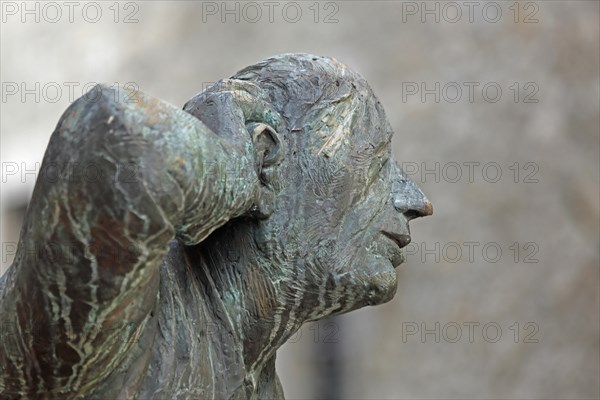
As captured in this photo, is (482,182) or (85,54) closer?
(482,182)

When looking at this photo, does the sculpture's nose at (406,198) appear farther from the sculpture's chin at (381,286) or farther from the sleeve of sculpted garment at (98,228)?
the sleeve of sculpted garment at (98,228)

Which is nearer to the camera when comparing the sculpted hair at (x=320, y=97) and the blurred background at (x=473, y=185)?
the sculpted hair at (x=320, y=97)

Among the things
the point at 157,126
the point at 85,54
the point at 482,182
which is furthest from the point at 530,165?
the point at 157,126

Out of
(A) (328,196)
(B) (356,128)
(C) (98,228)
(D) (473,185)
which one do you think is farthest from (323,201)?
(D) (473,185)

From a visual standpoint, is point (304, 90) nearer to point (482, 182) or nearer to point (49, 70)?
point (482, 182)

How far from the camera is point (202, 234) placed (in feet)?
4.07

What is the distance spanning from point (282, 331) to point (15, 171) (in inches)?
119

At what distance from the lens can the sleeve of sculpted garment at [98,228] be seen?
109 cm

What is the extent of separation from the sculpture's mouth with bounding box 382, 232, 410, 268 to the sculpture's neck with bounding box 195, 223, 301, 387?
16cm

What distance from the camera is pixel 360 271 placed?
1408 mm

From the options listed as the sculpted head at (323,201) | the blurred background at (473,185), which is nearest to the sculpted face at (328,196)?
the sculpted head at (323,201)

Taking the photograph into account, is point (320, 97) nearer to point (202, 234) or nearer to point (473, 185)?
point (202, 234)

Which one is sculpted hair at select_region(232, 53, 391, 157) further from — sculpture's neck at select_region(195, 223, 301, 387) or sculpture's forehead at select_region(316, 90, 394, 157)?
sculpture's neck at select_region(195, 223, 301, 387)

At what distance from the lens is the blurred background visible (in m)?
3.49
